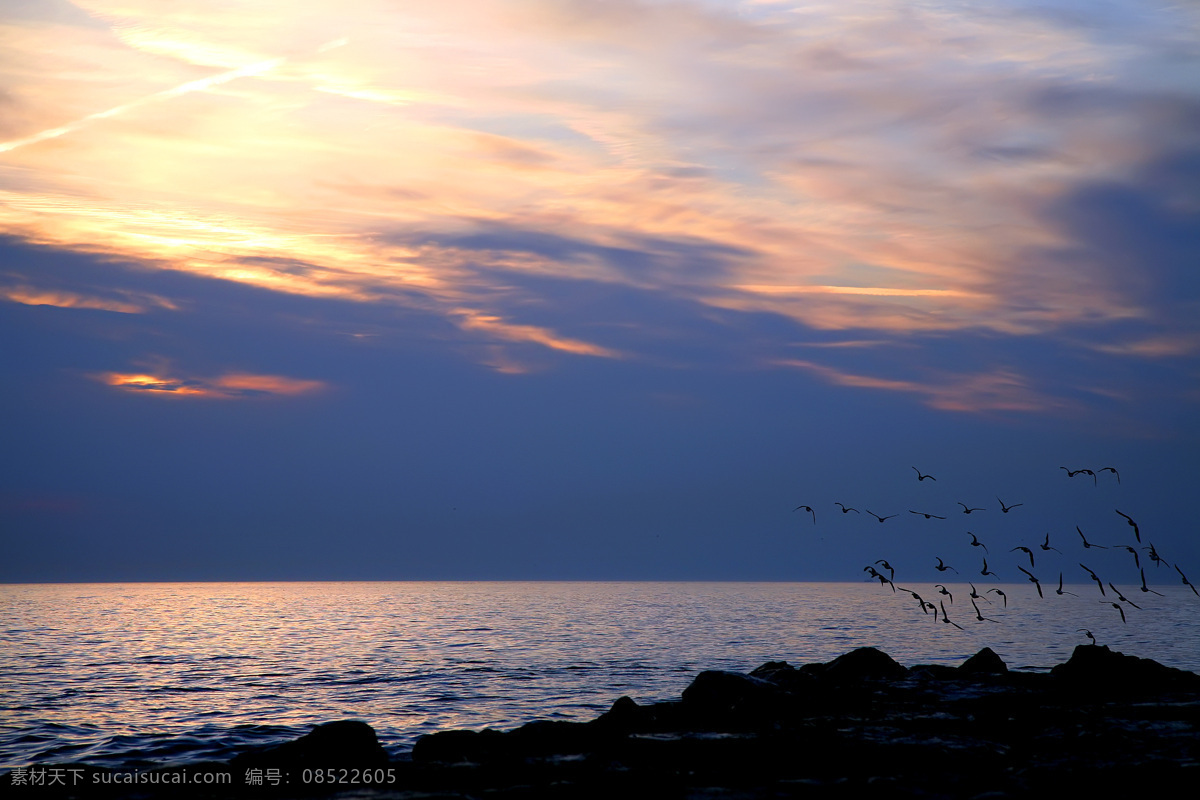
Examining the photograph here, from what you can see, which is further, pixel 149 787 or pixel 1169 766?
pixel 149 787

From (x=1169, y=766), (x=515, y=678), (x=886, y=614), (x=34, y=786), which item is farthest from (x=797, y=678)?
(x=886, y=614)

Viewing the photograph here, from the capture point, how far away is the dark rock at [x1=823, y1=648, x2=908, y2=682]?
32.4m

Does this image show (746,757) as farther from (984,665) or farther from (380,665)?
(380,665)

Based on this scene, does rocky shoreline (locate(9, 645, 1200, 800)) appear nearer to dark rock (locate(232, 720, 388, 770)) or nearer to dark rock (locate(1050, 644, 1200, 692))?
dark rock (locate(232, 720, 388, 770))

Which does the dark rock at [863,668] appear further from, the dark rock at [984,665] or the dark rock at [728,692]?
the dark rock at [728,692]

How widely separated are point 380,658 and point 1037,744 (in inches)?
1588

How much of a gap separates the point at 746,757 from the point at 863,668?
15.4m

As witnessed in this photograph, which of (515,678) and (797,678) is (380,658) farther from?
(797,678)

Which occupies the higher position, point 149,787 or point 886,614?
point 149,787

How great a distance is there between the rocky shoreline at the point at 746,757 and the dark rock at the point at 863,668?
524cm

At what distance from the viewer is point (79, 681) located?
41156 millimetres

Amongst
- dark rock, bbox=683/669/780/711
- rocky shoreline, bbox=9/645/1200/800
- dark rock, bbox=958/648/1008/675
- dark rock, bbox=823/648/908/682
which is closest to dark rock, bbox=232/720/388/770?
rocky shoreline, bbox=9/645/1200/800

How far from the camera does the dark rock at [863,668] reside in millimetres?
32375

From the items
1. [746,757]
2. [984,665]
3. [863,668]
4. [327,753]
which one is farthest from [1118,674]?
[327,753]
